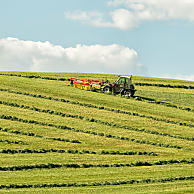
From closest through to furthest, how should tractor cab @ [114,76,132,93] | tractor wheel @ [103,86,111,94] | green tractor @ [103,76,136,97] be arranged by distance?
tractor cab @ [114,76,132,93]
green tractor @ [103,76,136,97]
tractor wheel @ [103,86,111,94]

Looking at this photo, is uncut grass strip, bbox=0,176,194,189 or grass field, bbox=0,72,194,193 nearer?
uncut grass strip, bbox=0,176,194,189

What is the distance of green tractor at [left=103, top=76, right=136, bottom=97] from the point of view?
174 feet

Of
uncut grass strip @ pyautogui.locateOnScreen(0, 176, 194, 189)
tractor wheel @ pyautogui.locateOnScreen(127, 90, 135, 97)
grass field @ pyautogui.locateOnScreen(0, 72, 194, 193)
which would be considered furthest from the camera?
tractor wheel @ pyautogui.locateOnScreen(127, 90, 135, 97)

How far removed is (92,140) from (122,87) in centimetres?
1758

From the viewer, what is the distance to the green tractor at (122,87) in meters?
53.1

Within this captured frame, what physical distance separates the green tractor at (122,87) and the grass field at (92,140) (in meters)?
0.90

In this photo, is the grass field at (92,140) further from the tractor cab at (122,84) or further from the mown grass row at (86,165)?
the tractor cab at (122,84)

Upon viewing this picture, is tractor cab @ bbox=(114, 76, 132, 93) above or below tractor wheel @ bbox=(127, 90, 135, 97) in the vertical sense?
above

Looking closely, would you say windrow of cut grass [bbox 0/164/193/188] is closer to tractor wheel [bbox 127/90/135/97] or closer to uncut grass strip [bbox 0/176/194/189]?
uncut grass strip [bbox 0/176/194/189]

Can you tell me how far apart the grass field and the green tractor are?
2.94ft

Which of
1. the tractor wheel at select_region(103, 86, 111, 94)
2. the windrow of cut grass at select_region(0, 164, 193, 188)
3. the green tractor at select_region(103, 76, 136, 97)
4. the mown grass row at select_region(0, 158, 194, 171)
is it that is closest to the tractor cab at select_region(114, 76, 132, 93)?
the green tractor at select_region(103, 76, 136, 97)

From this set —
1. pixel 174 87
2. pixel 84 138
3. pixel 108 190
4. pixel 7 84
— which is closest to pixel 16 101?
pixel 7 84

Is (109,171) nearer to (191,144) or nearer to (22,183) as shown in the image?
(22,183)

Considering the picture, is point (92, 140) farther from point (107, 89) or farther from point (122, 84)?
point (107, 89)
